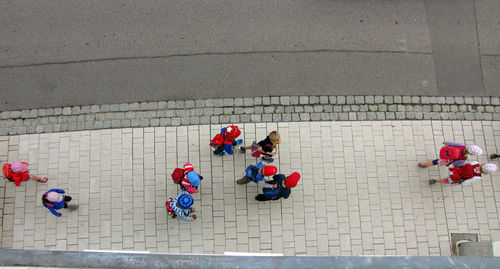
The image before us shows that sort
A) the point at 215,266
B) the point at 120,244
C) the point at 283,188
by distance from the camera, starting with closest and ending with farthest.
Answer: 1. the point at 215,266
2. the point at 283,188
3. the point at 120,244

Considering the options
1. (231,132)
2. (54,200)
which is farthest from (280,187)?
(54,200)

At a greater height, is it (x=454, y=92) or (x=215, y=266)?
(x=454, y=92)

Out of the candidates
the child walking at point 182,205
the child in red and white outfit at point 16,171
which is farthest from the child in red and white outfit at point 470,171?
the child in red and white outfit at point 16,171

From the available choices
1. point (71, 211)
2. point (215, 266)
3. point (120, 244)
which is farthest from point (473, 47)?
point (71, 211)

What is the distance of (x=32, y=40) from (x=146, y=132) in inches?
147

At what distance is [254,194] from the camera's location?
22.6ft

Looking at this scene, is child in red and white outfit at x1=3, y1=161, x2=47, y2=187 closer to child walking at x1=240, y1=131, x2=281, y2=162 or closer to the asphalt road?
the asphalt road

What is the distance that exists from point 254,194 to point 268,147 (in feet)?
4.50

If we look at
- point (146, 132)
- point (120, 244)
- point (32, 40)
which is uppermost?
point (32, 40)

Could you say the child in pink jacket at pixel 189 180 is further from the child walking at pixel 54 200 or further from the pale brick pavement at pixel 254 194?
the child walking at pixel 54 200

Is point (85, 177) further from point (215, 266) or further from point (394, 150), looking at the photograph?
point (394, 150)

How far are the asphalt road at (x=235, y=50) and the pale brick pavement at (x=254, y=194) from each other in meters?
1.01

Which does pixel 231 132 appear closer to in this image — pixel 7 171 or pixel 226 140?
pixel 226 140

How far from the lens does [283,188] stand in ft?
19.2
